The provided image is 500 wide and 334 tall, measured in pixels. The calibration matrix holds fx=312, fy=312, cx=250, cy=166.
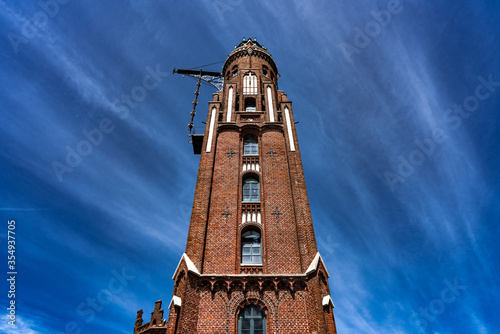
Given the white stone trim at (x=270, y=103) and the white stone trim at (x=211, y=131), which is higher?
the white stone trim at (x=270, y=103)

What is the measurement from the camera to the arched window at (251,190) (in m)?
17.9

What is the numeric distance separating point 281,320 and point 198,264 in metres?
4.25

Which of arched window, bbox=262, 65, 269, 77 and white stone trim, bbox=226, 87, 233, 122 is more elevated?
arched window, bbox=262, 65, 269, 77

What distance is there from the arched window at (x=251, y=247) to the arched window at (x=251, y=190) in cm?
214

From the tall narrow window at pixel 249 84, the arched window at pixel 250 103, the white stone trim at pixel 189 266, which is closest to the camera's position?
the white stone trim at pixel 189 266

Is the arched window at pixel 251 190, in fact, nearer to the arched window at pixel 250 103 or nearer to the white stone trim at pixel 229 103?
the white stone trim at pixel 229 103

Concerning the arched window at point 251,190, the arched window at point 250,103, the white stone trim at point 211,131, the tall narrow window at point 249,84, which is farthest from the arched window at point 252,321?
the tall narrow window at point 249,84

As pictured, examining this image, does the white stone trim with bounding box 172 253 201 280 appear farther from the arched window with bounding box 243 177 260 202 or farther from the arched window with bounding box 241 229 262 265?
the arched window with bounding box 243 177 260 202

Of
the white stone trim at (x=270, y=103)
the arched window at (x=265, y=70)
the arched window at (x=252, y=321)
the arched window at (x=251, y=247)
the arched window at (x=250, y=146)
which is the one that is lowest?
the arched window at (x=252, y=321)

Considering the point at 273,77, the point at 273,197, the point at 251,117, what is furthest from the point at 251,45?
the point at 273,197

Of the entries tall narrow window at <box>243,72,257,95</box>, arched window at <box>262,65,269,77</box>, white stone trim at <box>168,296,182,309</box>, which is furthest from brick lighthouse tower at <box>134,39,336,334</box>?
arched window at <box>262,65,269,77</box>

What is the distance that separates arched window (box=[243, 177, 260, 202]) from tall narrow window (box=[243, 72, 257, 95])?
1021 centimetres

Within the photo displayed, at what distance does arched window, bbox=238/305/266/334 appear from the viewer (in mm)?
12664

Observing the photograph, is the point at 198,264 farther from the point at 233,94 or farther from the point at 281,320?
the point at 233,94
